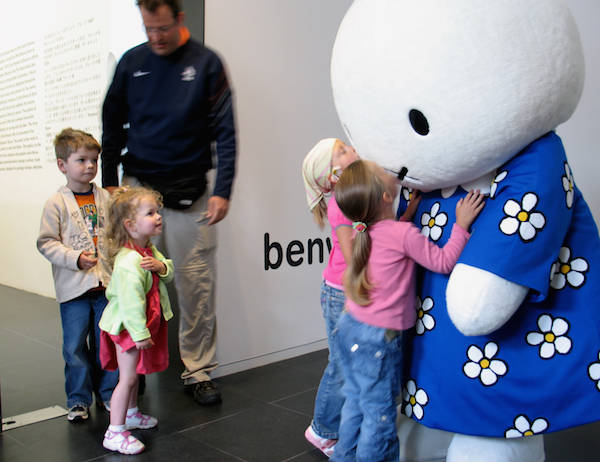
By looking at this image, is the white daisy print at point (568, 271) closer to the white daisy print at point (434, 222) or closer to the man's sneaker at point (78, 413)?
the white daisy print at point (434, 222)

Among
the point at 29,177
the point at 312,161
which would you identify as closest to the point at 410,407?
the point at 312,161

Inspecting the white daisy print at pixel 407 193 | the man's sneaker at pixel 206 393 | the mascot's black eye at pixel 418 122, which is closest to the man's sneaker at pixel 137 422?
the man's sneaker at pixel 206 393

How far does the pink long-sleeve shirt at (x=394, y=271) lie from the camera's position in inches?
61.0

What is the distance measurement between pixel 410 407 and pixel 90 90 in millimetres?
2378

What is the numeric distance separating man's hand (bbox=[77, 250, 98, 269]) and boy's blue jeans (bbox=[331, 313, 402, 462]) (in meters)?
1.09

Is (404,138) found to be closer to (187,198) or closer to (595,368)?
(595,368)

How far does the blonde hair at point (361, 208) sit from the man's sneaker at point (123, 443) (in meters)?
0.98

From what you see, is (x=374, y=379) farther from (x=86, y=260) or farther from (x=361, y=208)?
(x=86, y=260)

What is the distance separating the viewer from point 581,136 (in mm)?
2617

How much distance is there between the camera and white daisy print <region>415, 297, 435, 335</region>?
1.55m

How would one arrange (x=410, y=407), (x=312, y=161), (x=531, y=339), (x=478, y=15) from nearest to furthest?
(x=478, y=15) < (x=531, y=339) < (x=410, y=407) < (x=312, y=161)

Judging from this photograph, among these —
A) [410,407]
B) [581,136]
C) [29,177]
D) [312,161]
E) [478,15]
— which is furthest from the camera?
[29,177]

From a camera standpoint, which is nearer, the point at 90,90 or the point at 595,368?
the point at 595,368

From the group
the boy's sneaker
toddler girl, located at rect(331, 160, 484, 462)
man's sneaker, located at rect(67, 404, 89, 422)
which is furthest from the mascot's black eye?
man's sneaker, located at rect(67, 404, 89, 422)
